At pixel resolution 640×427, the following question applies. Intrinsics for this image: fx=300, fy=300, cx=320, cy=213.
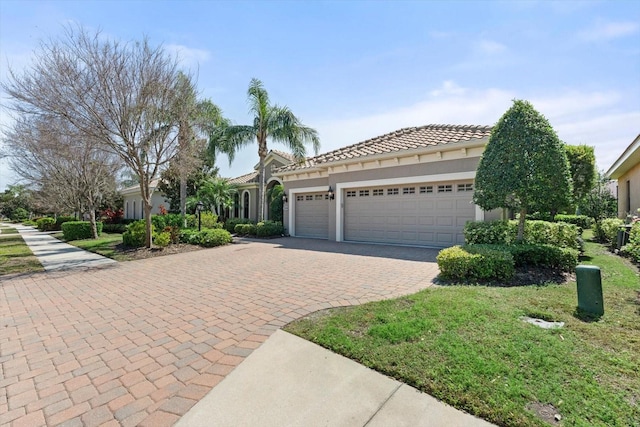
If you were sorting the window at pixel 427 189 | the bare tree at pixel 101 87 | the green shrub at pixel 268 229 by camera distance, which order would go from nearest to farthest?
the bare tree at pixel 101 87 < the window at pixel 427 189 < the green shrub at pixel 268 229

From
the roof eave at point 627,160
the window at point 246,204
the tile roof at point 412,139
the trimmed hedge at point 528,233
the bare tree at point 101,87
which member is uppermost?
the bare tree at point 101,87

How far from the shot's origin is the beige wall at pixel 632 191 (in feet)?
42.4

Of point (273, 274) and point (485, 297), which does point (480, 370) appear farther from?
point (273, 274)

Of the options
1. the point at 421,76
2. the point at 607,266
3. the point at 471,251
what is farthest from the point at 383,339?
the point at 421,76

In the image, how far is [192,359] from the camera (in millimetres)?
3225

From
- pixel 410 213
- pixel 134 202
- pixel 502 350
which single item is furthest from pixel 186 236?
pixel 134 202

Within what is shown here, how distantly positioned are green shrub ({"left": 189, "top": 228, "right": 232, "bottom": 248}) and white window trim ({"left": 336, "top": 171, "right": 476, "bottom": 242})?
5.13 metres

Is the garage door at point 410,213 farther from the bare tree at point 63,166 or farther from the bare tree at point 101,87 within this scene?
the bare tree at point 63,166

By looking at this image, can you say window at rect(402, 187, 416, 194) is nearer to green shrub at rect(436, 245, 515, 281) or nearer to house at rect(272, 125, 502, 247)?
house at rect(272, 125, 502, 247)

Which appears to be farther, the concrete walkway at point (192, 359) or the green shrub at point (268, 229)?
the green shrub at point (268, 229)

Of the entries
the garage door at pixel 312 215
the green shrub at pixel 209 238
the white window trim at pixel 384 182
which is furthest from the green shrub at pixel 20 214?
the white window trim at pixel 384 182

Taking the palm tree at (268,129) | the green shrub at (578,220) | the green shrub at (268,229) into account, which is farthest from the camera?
the green shrub at (578,220)

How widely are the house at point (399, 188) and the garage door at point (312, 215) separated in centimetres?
5

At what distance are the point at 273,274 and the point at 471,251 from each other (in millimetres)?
4434
